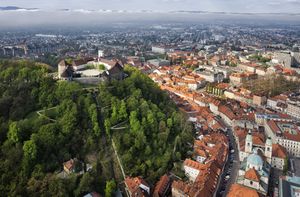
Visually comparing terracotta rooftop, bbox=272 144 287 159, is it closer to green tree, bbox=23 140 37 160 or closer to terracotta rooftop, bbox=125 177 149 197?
terracotta rooftop, bbox=125 177 149 197

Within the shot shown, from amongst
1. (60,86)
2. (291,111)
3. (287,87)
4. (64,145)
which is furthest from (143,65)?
(64,145)

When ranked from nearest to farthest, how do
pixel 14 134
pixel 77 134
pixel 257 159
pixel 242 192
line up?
pixel 242 192 < pixel 257 159 < pixel 14 134 < pixel 77 134

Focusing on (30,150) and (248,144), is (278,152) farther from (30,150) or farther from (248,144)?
(30,150)

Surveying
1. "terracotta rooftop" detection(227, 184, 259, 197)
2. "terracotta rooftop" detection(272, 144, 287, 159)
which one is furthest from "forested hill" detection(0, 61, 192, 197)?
"terracotta rooftop" detection(272, 144, 287, 159)

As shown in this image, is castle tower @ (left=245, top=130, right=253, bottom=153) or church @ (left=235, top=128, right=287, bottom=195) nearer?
church @ (left=235, top=128, right=287, bottom=195)

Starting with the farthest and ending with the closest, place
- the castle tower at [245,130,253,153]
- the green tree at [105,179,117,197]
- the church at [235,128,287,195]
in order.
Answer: the castle tower at [245,130,253,153] → the church at [235,128,287,195] → the green tree at [105,179,117,197]

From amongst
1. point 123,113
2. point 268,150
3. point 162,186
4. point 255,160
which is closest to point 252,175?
point 255,160

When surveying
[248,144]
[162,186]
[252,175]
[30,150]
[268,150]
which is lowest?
[162,186]

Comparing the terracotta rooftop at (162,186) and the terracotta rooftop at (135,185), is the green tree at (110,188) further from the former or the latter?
the terracotta rooftop at (162,186)

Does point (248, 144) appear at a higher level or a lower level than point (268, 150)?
higher
